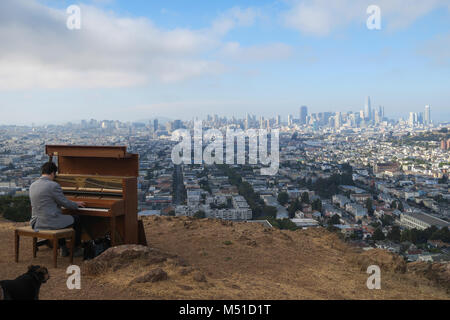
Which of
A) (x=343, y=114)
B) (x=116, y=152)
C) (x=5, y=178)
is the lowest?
(x=5, y=178)

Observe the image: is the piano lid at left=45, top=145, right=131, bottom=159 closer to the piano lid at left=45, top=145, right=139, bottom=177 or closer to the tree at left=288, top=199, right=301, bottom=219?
the piano lid at left=45, top=145, right=139, bottom=177

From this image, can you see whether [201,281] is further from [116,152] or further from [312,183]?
[312,183]

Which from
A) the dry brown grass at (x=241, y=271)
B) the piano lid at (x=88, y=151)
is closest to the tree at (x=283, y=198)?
the dry brown grass at (x=241, y=271)

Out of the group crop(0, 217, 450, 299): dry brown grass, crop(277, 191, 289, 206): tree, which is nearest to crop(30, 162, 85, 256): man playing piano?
crop(0, 217, 450, 299): dry brown grass

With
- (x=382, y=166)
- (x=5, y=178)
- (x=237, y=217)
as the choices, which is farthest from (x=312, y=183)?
(x=5, y=178)

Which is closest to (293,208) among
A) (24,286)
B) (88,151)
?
(88,151)

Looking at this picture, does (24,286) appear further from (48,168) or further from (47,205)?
(48,168)
